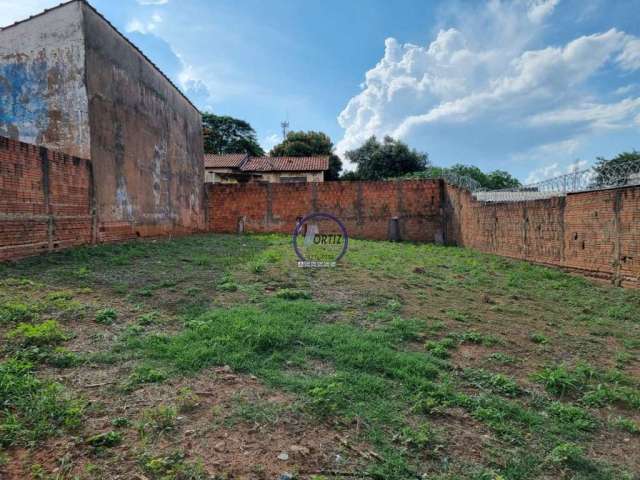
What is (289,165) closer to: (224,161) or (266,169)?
(266,169)

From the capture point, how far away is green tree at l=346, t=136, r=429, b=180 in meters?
29.7

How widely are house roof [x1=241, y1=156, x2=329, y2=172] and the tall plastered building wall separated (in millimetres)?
14060

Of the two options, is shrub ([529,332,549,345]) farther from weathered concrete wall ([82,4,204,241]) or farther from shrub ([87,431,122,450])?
weathered concrete wall ([82,4,204,241])

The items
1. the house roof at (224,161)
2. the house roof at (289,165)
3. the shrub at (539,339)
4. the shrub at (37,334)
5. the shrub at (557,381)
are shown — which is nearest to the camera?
the shrub at (557,381)

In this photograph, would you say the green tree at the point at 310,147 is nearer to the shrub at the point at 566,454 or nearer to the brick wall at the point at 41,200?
the brick wall at the point at 41,200

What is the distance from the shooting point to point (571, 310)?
204 inches

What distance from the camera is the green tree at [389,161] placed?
2967 cm

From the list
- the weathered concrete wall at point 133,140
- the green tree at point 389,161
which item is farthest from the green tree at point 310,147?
the weathered concrete wall at point 133,140

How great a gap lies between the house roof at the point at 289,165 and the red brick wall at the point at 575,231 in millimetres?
14787

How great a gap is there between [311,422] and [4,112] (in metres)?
9.05

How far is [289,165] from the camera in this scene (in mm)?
25266

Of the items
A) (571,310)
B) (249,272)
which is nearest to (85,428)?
(249,272)

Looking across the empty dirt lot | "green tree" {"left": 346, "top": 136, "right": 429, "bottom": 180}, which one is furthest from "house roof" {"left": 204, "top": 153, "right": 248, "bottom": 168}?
the empty dirt lot

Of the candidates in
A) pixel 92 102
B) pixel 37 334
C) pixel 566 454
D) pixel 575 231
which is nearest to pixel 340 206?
pixel 575 231
